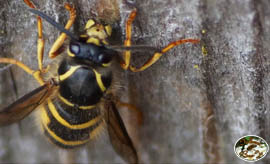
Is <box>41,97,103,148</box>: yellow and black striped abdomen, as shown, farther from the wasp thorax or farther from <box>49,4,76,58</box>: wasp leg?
the wasp thorax

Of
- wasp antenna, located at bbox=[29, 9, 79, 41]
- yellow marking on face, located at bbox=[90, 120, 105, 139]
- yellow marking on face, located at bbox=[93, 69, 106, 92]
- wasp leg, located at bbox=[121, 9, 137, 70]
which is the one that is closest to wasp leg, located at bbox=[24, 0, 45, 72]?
wasp antenna, located at bbox=[29, 9, 79, 41]

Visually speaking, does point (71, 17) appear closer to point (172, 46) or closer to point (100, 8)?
point (100, 8)

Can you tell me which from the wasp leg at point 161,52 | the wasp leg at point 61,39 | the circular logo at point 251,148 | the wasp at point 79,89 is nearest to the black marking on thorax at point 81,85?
the wasp at point 79,89

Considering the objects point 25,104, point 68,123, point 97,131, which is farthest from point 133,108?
point 25,104

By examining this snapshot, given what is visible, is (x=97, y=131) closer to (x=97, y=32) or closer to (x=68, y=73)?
(x=68, y=73)

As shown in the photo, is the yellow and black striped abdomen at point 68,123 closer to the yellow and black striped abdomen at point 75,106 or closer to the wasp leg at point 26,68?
the yellow and black striped abdomen at point 75,106
